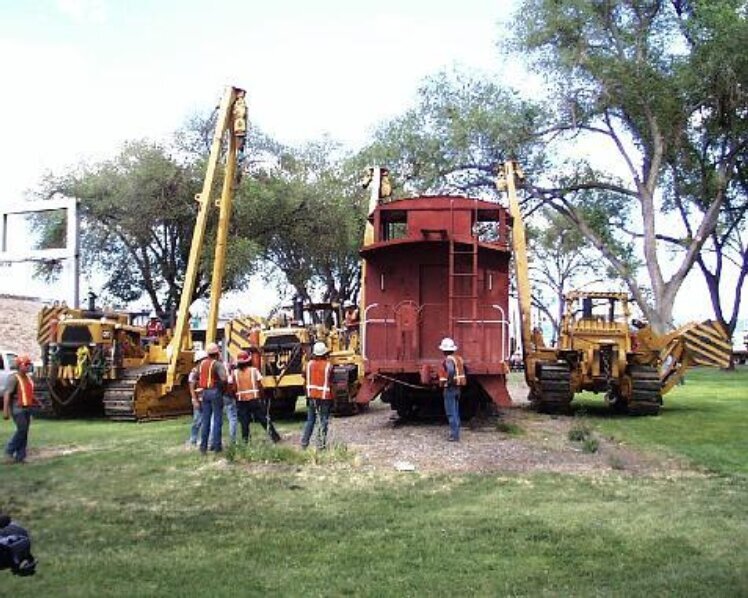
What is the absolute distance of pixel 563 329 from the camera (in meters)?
19.4

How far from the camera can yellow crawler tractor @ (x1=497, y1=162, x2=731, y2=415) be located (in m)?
18.4

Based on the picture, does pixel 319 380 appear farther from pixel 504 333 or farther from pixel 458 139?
pixel 458 139

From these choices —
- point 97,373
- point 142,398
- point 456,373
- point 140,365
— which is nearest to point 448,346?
point 456,373

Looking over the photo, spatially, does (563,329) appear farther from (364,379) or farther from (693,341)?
(364,379)

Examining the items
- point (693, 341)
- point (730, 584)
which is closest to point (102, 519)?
point (730, 584)

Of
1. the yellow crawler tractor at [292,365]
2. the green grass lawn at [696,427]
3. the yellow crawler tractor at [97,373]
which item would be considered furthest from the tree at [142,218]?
the green grass lawn at [696,427]

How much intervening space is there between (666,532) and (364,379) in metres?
8.09

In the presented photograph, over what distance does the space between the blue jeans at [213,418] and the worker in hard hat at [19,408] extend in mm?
2477

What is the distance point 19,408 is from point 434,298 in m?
6.99

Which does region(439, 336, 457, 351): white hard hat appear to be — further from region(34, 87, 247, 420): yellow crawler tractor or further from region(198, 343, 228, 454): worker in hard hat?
region(34, 87, 247, 420): yellow crawler tractor

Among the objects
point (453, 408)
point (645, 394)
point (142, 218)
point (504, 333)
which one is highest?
point (142, 218)

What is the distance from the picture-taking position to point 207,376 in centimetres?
1400

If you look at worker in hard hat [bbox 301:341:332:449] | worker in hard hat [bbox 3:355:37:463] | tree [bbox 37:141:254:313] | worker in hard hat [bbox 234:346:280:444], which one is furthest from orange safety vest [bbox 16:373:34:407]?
tree [bbox 37:141:254:313]

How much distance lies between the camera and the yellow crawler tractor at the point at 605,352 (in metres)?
18.4
